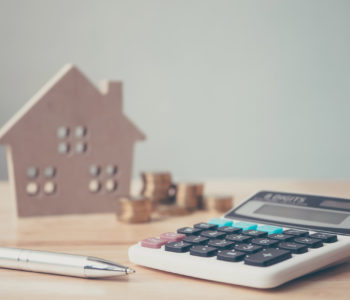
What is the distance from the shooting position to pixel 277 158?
228cm

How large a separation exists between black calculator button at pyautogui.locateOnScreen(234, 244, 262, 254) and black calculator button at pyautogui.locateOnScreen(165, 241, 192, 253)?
0.05 m

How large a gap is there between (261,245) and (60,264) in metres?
0.19

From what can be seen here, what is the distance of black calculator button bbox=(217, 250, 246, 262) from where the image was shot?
53cm

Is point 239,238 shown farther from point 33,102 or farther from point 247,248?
point 33,102

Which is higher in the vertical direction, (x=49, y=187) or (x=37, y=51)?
(x=37, y=51)

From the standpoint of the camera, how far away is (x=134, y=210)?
2.87 ft

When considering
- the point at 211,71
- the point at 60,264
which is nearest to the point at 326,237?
the point at 60,264

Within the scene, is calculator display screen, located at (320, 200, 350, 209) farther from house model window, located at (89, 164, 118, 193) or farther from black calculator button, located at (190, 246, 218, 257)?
house model window, located at (89, 164, 118, 193)

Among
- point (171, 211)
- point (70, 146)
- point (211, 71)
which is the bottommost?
point (171, 211)

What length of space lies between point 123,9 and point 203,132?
55 cm

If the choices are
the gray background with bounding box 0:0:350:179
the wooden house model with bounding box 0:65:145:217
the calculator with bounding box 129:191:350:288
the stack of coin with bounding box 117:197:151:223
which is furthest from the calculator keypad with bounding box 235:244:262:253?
the gray background with bounding box 0:0:350:179

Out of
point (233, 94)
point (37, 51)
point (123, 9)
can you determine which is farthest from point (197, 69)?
point (37, 51)

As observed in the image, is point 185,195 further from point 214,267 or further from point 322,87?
point 322,87

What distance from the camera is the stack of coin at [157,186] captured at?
1.01 m
